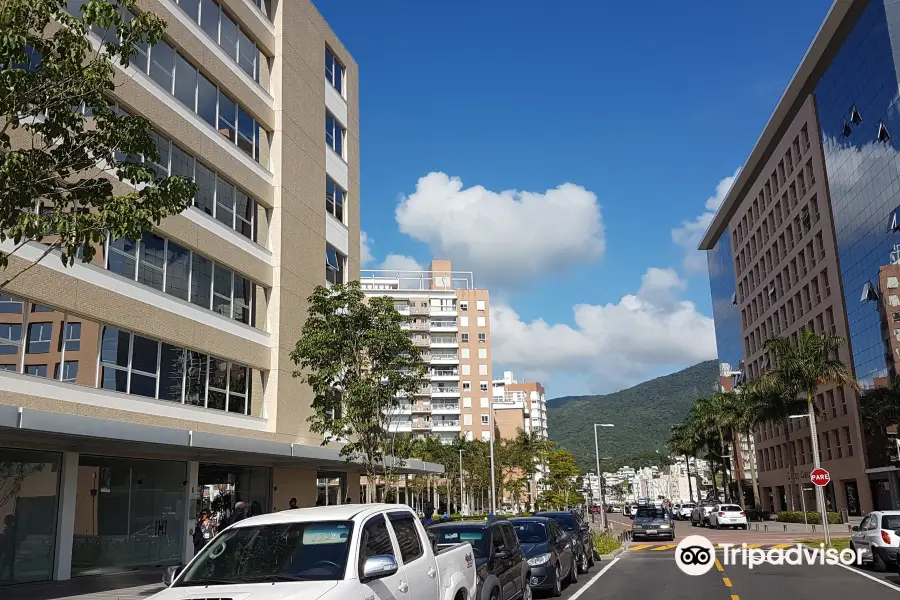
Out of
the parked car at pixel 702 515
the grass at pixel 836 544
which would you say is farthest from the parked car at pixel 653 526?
the parked car at pixel 702 515

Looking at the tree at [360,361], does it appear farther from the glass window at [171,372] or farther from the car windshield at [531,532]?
the car windshield at [531,532]

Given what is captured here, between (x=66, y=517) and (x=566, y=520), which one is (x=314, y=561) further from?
(x=566, y=520)

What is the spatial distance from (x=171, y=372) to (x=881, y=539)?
19263mm

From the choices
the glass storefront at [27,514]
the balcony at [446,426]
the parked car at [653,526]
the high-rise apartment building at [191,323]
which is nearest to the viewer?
the glass storefront at [27,514]

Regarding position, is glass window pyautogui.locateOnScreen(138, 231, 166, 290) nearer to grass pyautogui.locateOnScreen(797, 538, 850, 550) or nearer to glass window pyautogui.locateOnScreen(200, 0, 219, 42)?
glass window pyautogui.locateOnScreen(200, 0, 219, 42)

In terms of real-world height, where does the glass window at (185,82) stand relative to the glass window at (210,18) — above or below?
below

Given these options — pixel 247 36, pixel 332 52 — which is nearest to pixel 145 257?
pixel 247 36

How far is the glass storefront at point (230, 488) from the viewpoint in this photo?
2571 centimetres

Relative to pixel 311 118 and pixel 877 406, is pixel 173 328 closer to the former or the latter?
pixel 311 118

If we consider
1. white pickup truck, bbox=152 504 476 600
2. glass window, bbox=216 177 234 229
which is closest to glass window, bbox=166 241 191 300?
glass window, bbox=216 177 234 229

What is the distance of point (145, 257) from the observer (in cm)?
2244

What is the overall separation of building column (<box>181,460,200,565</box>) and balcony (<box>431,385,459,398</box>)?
252 ft

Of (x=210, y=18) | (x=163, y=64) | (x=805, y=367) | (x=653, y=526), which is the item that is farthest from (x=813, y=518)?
(x=163, y=64)

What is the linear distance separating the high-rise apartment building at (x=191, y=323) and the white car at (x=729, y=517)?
26057 millimetres
